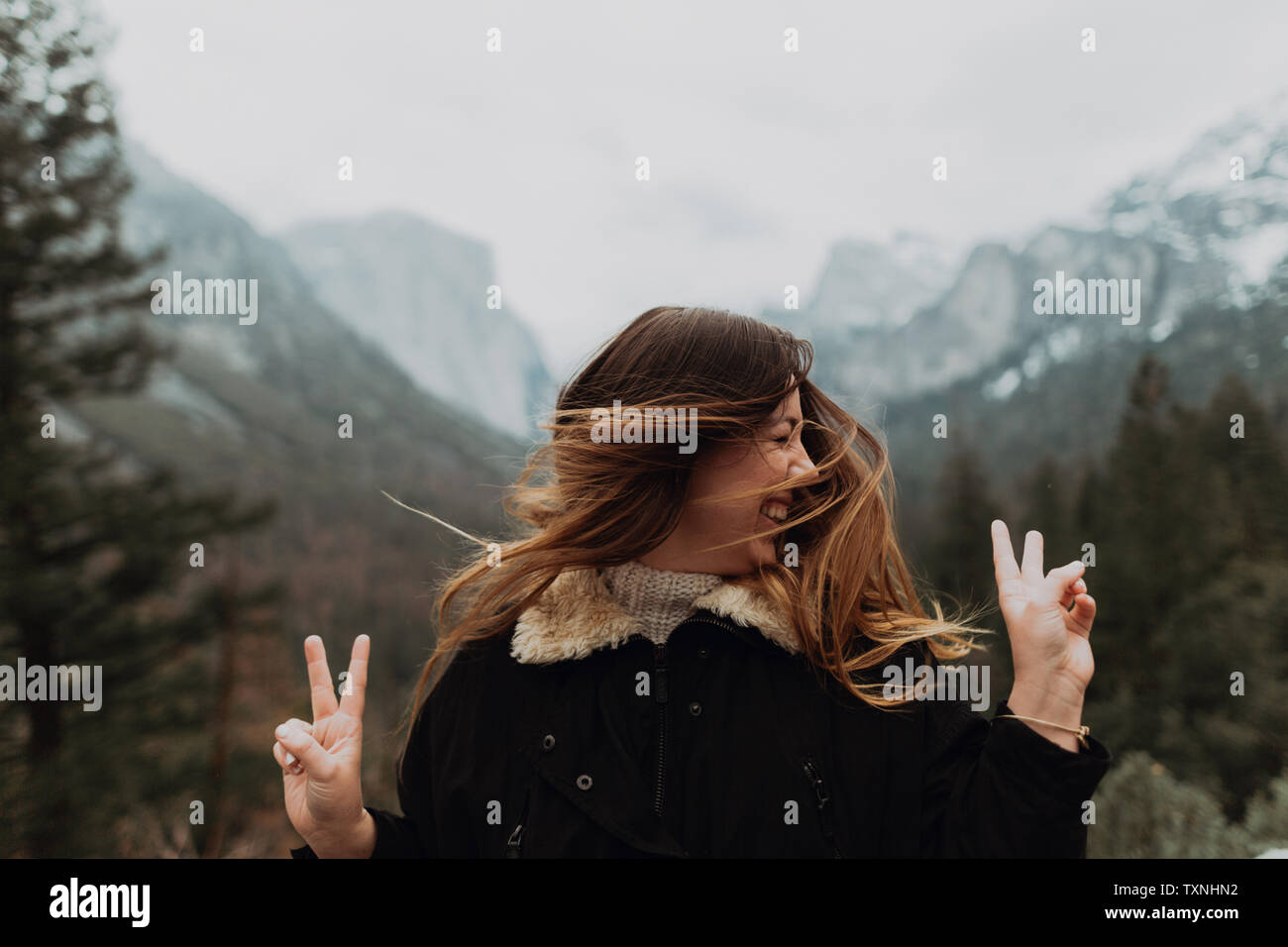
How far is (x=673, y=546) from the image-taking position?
1715 millimetres

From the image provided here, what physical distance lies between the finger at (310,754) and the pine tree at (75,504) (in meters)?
7.19

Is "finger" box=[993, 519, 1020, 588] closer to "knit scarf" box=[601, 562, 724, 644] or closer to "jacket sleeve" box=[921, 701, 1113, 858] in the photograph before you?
"jacket sleeve" box=[921, 701, 1113, 858]

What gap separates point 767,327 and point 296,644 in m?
13.8

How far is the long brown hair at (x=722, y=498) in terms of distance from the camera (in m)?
1.63

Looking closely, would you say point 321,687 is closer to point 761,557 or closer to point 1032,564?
point 761,557

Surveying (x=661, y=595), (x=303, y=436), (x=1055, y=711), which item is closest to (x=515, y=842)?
(x=661, y=595)

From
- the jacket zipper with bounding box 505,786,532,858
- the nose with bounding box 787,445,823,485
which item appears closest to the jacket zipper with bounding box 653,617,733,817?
the jacket zipper with bounding box 505,786,532,858

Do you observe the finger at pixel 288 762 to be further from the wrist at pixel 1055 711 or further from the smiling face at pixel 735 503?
the wrist at pixel 1055 711

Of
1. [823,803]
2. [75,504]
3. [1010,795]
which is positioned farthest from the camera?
[75,504]

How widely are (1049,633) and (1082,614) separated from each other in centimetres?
9

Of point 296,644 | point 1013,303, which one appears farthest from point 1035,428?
point 296,644

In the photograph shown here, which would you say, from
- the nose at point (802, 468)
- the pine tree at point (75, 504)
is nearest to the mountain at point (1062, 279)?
the nose at point (802, 468)

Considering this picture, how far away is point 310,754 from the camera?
147 centimetres

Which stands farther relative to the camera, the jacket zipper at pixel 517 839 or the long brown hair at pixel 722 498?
the long brown hair at pixel 722 498
